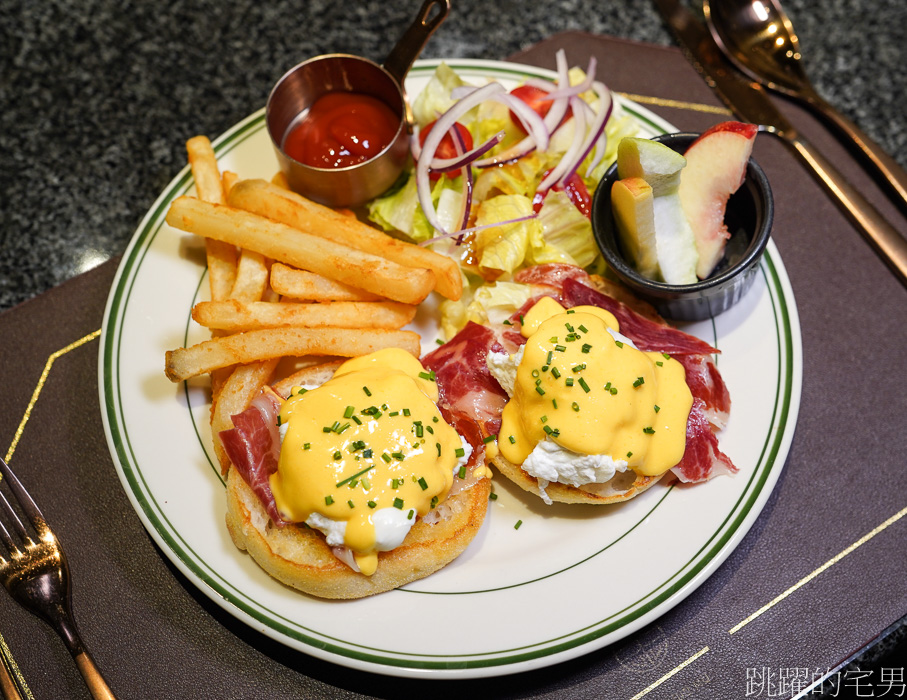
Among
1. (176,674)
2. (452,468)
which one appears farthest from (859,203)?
(176,674)

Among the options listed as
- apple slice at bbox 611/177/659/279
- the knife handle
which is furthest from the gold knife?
apple slice at bbox 611/177/659/279

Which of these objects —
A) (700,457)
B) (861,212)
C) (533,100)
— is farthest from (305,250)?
(861,212)

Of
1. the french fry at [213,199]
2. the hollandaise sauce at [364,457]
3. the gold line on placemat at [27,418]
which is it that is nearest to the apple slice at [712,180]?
the hollandaise sauce at [364,457]

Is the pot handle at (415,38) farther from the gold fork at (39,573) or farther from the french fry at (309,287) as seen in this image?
the gold fork at (39,573)

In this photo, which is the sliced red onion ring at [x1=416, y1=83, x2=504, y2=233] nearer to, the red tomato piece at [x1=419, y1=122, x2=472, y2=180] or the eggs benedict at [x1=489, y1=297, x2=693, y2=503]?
the red tomato piece at [x1=419, y1=122, x2=472, y2=180]

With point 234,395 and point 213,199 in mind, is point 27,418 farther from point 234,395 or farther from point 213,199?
point 213,199

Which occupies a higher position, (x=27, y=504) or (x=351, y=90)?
(x=351, y=90)

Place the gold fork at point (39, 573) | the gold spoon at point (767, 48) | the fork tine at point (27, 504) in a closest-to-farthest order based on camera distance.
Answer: the gold fork at point (39, 573)
the fork tine at point (27, 504)
the gold spoon at point (767, 48)
